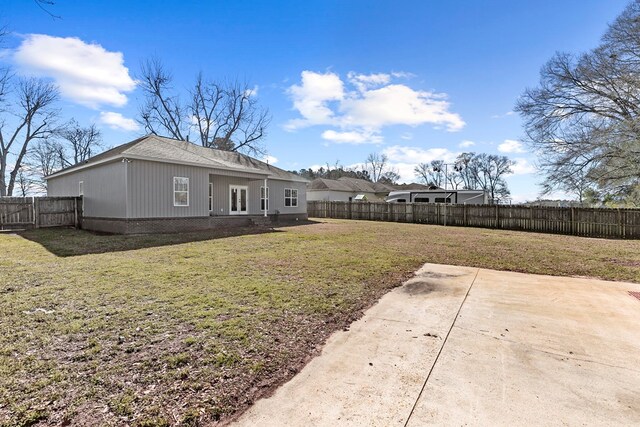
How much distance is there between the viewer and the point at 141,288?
16.8 feet

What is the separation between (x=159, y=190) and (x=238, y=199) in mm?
5377

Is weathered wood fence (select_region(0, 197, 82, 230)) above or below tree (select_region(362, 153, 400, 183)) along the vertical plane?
below

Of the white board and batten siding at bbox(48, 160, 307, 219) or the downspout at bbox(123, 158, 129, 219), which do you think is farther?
the white board and batten siding at bbox(48, 160, 307, 219)

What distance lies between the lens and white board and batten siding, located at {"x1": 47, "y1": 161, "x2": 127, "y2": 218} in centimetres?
1298

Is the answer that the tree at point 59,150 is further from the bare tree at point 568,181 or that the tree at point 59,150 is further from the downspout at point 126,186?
the bare tree at point 568,181

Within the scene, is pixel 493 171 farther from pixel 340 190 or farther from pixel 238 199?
pixel 238 199

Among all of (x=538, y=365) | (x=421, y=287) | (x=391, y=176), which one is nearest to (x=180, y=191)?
(x=421, y=287)

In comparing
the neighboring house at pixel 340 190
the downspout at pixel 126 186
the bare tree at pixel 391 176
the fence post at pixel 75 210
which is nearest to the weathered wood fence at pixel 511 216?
the neighboring house at pixel 340 190

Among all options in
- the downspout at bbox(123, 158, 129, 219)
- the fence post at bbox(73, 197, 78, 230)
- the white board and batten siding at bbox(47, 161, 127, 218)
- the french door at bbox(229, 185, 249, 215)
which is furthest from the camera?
the french door at bbox(229, 185, 249, 215)

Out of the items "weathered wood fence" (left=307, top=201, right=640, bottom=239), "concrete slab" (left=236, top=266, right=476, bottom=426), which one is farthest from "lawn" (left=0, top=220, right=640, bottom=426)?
"weathered wood fence" (left=307, top=201, right=640, bottom=239)

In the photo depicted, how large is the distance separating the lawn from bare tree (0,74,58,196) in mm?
27239

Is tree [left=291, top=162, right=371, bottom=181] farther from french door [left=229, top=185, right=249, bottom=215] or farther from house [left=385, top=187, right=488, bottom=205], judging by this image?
french door [left=229, top=185, right=249, bottom=215]

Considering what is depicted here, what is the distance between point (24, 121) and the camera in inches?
1116

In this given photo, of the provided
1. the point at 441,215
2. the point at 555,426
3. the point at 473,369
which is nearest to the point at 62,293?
the point at 473,369
